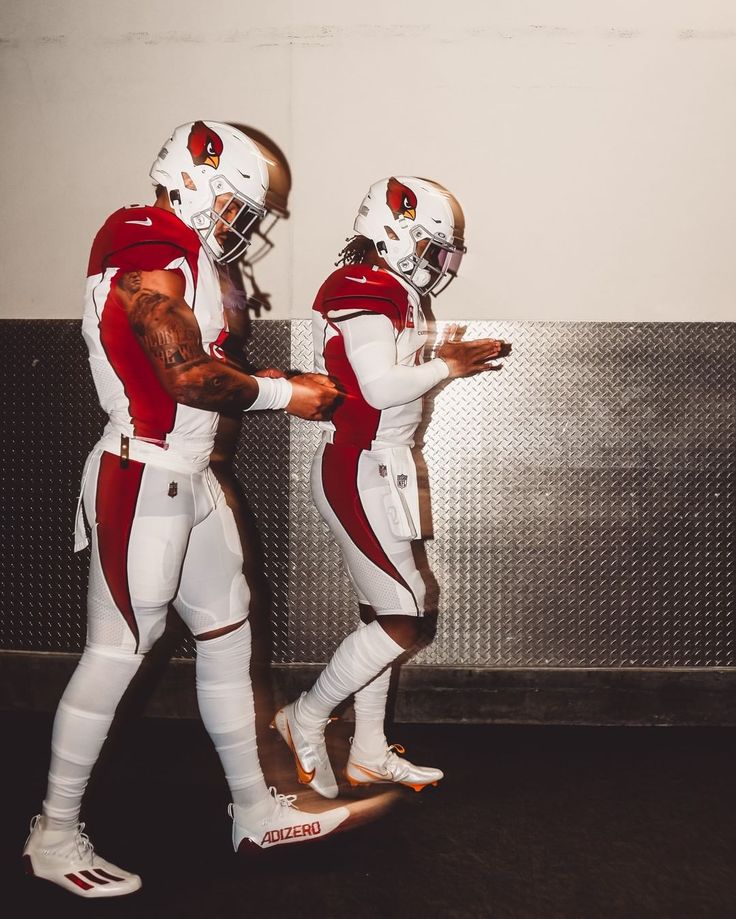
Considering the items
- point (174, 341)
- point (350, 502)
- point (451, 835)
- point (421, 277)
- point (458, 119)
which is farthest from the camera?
point (458, 119)

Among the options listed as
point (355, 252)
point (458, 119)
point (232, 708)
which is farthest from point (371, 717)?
point (458, 119)

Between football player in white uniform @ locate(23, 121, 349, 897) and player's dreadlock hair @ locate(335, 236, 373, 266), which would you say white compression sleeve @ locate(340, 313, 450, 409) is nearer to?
football player in white uniform @ locate(23, 121, 349, 897)

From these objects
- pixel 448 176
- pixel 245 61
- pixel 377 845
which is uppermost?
pixel 245 61

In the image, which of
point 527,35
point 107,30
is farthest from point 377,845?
point 107,30

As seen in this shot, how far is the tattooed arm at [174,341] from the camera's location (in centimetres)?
167

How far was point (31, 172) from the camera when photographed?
2980mm

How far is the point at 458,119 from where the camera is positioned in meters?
2.89

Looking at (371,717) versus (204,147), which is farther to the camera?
(371,717)

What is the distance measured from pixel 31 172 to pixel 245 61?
3.14 feet

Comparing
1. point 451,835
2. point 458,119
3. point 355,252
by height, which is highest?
point 458,119

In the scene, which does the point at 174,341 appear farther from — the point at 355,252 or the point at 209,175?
the point at 355,252

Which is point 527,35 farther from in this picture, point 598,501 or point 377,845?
point 377,845

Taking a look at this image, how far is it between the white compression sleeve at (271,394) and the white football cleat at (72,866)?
1.13 metres

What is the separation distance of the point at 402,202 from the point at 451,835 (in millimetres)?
1886
